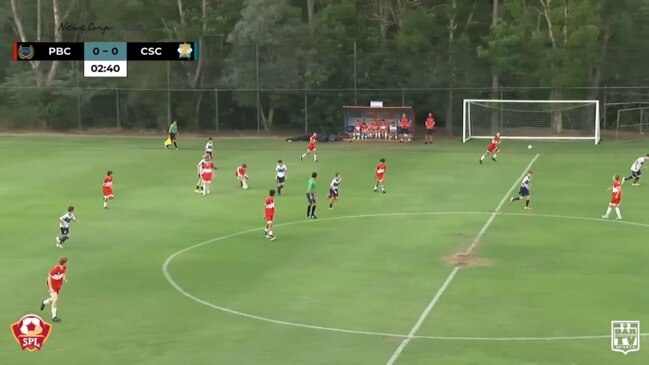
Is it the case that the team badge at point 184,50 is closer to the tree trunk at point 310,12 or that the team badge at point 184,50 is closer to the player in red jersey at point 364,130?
the tree trunk at point 310,12

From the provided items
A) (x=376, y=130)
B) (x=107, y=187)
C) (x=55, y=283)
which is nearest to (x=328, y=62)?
(x=376, y=130)

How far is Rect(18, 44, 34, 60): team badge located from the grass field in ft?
75.4

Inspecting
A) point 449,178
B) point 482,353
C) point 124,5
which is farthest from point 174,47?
point 482,353

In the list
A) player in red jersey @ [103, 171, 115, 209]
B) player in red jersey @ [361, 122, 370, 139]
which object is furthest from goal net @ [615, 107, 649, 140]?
player in red jersey @ [103, 171, 115, 209]

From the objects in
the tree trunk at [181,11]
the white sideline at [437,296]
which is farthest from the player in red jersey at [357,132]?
the white sideline at [437,296]

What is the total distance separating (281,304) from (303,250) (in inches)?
308

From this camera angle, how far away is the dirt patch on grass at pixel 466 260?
37344mm

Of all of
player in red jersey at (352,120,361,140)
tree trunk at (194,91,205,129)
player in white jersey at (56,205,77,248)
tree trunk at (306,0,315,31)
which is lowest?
player in white jersey at (56,205,77,248)

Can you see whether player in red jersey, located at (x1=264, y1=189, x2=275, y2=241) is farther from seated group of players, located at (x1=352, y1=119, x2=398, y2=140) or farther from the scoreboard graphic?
the scoreboard graphic

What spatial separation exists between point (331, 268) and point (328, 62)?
50.4 meters

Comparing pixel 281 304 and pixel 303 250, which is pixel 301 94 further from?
pixel 281 304

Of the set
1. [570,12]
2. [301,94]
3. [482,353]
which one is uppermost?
[570,12]

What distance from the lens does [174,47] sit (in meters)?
89.8

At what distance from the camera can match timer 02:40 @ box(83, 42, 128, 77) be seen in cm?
8519
